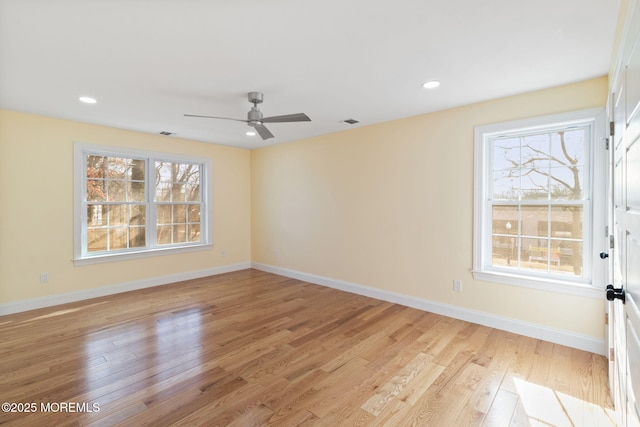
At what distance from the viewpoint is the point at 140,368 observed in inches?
94.9

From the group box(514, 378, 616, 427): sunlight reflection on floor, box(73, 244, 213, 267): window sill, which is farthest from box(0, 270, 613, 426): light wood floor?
box(73, 244, 213, 267): window sill

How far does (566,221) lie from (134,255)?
18.2 ft

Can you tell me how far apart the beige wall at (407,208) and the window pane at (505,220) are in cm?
26

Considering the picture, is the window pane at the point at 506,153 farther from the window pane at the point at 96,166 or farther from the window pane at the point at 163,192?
the window pane at the point at 96,166

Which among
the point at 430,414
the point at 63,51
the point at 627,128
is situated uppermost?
the point at 63,51

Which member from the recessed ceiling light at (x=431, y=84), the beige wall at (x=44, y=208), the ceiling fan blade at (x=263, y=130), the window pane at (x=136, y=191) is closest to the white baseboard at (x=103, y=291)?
the beige wall at (x=44, y=208)

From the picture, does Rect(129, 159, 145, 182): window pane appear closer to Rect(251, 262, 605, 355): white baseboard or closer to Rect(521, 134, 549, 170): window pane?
Rect(251, 262, 605, 355): white baseboard

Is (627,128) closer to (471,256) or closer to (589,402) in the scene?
(589,402)

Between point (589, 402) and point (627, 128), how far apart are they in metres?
1.92

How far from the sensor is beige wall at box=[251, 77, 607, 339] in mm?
2932

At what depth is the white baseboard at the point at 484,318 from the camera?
2.71 metres

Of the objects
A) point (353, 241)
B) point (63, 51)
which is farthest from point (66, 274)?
point (353, 241)

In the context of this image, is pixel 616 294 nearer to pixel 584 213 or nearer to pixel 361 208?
pixel 584 213

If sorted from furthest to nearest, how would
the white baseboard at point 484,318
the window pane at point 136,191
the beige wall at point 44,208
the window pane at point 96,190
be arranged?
the window pane at point 136,191 → the window pane at point 96,190 → the beige wall at point 44,208 → the white baseboard at point 484,318
